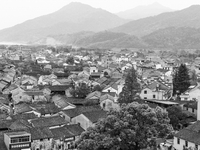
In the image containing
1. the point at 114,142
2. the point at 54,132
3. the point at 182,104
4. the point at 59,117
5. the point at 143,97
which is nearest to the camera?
the point at 114,142

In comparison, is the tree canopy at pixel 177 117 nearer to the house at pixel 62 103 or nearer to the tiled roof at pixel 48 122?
the tiled roof at pixel 48 122

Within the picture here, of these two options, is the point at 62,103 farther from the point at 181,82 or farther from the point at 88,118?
the point at 181,82

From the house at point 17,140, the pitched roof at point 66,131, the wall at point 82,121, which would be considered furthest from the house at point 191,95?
the house at point 17,140

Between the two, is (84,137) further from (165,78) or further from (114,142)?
(165,78)

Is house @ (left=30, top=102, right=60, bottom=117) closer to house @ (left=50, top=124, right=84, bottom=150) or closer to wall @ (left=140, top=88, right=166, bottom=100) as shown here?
house @ (left=50, top=124, right=84, bottom=150)

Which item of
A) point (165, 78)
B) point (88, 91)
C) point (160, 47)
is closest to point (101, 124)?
point (88, 91)

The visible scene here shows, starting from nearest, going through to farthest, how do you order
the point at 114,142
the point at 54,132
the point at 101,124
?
the point at 114,142 < the point at 101,124 < the point at 54,132
